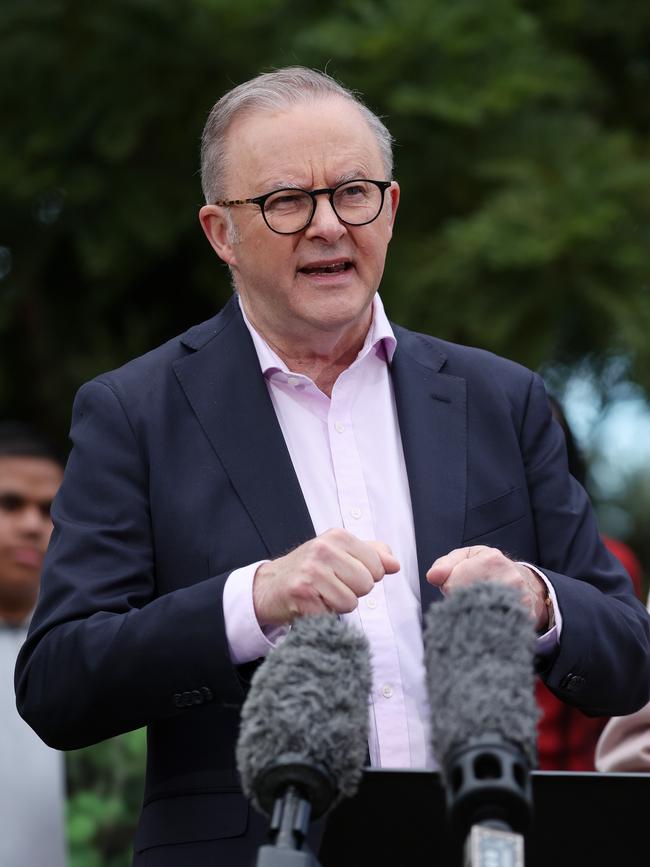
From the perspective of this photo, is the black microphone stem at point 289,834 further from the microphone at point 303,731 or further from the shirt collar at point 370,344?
the shirt collar at point 370,344

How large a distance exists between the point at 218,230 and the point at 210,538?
67 centimetres

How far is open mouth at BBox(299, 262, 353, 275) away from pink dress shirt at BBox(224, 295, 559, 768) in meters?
0.18

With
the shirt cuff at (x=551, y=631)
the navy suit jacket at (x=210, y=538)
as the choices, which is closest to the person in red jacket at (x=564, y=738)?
the navy suit jacket at (x=210, y=538)

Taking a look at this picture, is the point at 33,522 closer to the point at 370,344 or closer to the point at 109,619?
the point at 370,344

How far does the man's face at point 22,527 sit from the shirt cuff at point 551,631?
2690 mm

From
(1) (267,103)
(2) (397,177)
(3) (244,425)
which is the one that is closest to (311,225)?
(1) (267,103)

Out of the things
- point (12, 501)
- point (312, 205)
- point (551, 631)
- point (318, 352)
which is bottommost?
point (551, 631)

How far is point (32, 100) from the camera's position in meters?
5.38

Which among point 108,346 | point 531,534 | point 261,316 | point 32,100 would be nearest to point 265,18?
point 32,100

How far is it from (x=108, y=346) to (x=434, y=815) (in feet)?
13.4

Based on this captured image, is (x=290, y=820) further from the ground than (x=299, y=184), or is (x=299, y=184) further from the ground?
(x=299, y=184)

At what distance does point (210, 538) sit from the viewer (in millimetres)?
2537

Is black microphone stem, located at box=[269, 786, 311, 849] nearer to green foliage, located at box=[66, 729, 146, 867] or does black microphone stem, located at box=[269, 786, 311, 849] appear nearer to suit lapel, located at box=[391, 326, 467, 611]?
suit lapel, located at box=[391, 326, 467, 611]

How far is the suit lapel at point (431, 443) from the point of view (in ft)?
8.49
